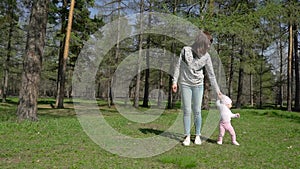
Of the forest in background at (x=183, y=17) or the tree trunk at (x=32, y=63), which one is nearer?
the tree trunk at (x=32, y=63)

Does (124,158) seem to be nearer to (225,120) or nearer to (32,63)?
(225,120)

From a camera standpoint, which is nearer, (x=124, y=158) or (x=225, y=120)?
(x=124, y=158)

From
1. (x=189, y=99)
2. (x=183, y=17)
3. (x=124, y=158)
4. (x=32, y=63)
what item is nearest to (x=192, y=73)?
(x=189, y=99)

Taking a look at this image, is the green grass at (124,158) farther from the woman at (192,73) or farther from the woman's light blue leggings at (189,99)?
the woman at (192,73)

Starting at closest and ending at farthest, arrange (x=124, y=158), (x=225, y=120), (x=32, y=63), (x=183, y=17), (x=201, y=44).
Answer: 1. (x=124, y=158)
2. (x=201, y=44)
3. (x=225, y=120)
4. (x=32, y=63)
5. (x=183, y=17)

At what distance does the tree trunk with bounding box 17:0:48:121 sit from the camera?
27.2 feet

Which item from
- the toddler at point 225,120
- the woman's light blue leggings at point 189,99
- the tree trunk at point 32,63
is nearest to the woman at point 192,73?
the woman's light blue leggings at point 189,99

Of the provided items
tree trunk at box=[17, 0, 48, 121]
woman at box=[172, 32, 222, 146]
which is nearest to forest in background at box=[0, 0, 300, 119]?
tree trunk at box=[17, 0, 48, 121]

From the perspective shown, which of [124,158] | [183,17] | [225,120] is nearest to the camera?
[124,158]

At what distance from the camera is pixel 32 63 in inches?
330

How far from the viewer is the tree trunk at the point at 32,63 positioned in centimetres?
830

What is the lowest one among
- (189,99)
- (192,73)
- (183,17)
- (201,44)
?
(189,99)

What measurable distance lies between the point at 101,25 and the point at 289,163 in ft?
76.9

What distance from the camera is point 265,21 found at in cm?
1486
